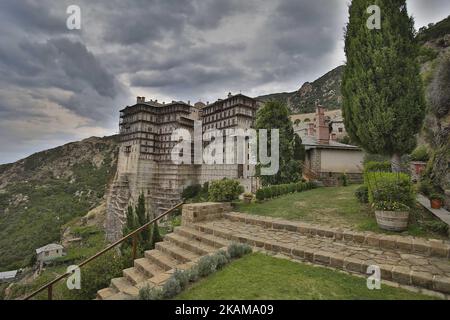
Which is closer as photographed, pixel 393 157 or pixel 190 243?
pixel 190 243

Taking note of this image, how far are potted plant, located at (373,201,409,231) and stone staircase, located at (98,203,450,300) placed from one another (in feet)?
1.71

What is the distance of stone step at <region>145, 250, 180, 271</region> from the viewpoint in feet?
19.2

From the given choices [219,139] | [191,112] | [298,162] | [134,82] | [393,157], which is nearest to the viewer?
[393,157]

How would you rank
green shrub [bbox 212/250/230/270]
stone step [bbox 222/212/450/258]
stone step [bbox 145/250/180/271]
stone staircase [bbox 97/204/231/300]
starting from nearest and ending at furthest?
green shrub [bbox 212/250/230/270] < stone step [bbox 222/212/450/258] < stone staircase [bbox 97/204/231/300] < stone step [bbox 145/250/180/271]

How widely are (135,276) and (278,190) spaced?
1002cm

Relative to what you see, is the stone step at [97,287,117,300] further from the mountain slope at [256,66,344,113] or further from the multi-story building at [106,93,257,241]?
the mountain slope at [256,66,344,113]

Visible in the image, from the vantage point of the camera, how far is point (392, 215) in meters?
5.97

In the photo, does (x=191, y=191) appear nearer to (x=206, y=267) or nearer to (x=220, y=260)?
(x=220, y=260)

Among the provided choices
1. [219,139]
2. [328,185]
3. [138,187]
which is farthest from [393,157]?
[138,187]

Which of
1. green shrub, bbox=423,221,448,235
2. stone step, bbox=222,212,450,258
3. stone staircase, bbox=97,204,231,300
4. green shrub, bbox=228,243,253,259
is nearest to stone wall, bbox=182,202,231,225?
stone staircase, bbox=97,204,231,300

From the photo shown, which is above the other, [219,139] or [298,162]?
[219,139]

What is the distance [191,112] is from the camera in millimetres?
58781
